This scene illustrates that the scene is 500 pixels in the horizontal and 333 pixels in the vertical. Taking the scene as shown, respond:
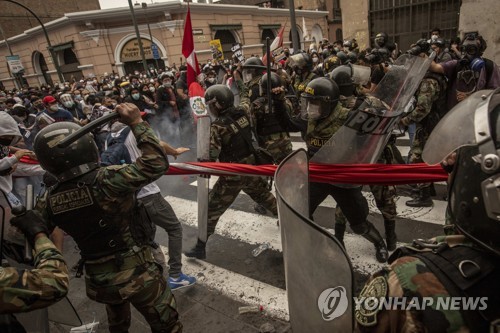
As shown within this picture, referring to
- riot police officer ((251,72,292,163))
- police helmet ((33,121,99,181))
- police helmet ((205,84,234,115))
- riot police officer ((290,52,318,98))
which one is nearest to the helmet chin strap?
police helmet ((33,121,99,181))

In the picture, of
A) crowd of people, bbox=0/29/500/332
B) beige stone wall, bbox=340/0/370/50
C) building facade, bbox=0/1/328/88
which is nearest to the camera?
crowd of people, bbox=0/29/500/332

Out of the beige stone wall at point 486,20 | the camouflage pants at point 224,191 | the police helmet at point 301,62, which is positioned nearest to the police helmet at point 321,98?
the camouflage pants at point 224,191

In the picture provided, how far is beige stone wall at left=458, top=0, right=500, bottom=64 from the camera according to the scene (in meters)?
9.38

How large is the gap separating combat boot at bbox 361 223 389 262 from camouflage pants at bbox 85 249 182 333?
6.38ft

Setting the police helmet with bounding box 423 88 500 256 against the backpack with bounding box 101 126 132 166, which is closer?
the police helmet with bounding box 423 88 500 256

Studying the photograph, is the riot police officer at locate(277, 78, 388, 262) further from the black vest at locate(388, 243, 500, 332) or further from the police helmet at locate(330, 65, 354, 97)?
the black vest at locate(388, 243, 500, 332)

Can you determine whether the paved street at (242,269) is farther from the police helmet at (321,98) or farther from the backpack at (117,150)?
the police helmet at (321,98)

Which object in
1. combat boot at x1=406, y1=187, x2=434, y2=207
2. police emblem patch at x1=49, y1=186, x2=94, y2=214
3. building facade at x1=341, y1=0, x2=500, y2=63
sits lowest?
combat boot at x1=406, y1=187, x2=434, y2=207

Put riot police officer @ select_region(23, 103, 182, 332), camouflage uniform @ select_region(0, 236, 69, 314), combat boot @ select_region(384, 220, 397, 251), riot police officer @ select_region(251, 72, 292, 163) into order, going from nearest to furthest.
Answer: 1. camouflage uniform @ select_region(0, 236, 69, 314)
2. riot police officer @ select_region(23, 103, 182, 332)
3. combat boot @ select_region(384, 220, 397, 251)
4. riot police officer @ select_region(251, 72, 292, 163)

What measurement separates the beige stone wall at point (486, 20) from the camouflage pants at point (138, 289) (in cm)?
1186

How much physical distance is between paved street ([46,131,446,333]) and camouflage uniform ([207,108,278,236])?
529 millimetres

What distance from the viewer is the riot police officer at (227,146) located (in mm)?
3486

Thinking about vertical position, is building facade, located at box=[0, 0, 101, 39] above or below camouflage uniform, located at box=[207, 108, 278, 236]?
above

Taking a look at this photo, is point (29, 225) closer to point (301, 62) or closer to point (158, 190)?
point (158, 190)
